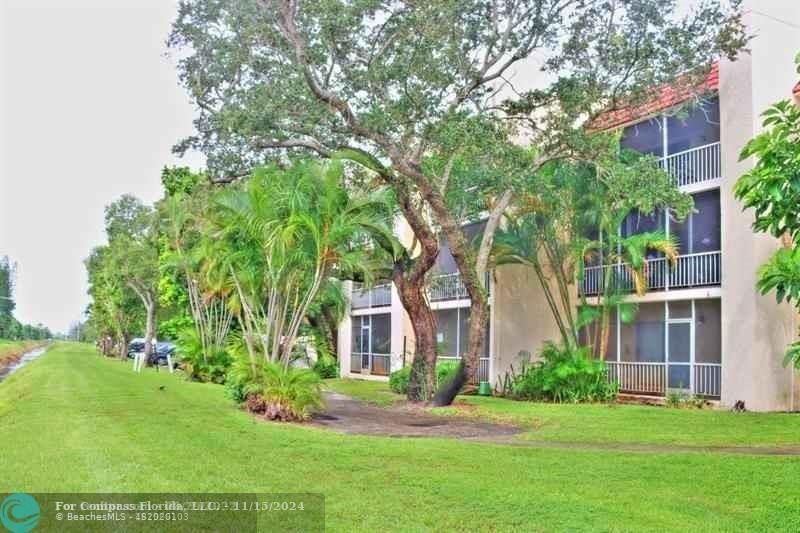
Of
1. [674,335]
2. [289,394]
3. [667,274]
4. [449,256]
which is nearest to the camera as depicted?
[289,394]

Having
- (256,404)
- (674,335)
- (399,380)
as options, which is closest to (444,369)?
(399,380)

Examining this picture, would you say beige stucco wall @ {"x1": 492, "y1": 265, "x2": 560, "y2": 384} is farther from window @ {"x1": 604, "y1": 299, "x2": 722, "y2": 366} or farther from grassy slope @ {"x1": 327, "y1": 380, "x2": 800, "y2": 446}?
grassy slope @ {"x1": 327, "y1": 380, "x2": 800, "y2": 446}

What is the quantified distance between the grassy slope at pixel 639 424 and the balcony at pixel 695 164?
526 cm

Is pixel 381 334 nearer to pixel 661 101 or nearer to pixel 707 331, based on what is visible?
pixel 707 331

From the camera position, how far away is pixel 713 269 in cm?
1769

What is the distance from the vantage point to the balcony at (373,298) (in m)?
30.8

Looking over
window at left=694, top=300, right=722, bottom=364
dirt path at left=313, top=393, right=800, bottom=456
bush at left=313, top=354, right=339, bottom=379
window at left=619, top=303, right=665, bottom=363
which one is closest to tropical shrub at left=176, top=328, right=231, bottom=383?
bush at left=313, top=354, right=339, bottom=379

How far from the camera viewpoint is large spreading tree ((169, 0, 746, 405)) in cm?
1519

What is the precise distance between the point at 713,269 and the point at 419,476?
11.6 metres

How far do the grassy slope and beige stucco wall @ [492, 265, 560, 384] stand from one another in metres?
4.58

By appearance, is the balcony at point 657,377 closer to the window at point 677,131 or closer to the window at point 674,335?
the window at point 674,335

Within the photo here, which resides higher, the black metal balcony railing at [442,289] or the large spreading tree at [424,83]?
the large spreading tree at [424,83]

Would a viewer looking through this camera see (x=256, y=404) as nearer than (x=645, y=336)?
Yes

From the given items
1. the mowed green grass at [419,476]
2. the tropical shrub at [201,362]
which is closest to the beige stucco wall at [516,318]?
the tropical shrub at [201,362]
